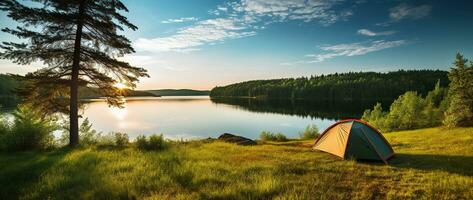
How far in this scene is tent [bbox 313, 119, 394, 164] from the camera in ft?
37.3

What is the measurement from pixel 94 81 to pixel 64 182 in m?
9.37

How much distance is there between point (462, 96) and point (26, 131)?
3507 cm

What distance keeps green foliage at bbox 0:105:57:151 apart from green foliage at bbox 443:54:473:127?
109 ft

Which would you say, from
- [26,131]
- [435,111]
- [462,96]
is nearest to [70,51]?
[26,131]

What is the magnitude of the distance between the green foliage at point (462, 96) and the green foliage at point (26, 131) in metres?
33.1

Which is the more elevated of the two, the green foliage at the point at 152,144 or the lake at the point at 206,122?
the green foliage at the point at 152,144

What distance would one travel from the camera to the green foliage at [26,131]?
1312 centimetres

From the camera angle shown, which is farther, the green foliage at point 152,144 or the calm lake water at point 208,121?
the calm lake water at point 208,121

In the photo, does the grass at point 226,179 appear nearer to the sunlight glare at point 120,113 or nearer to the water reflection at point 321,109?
the water reflection at point 321,109

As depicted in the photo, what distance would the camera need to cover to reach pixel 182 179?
733cm

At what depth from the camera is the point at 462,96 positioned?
77.3ft

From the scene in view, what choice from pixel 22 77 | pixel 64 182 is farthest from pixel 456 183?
pixel 22 77

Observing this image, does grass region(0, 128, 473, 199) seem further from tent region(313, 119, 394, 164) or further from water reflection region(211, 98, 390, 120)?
water reflection region(211, 98, 390, 120)

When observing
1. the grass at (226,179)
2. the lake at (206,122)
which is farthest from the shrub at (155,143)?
the lake at (206,122)
